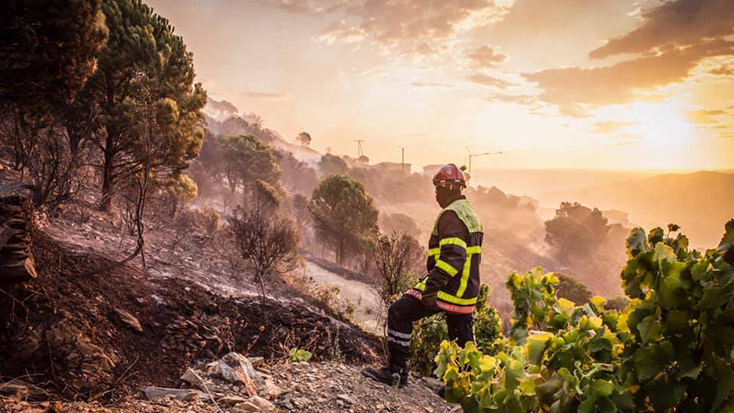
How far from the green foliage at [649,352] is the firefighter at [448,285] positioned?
1958mm

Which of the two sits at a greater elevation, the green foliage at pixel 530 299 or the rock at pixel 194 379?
the green foliage at pixel 530 299

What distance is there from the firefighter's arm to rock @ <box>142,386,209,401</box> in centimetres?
224

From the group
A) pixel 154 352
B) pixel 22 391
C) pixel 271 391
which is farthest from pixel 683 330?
pixel 154 352

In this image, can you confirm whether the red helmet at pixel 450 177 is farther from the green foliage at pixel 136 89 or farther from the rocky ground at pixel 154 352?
the green foliage at pixel 136 89

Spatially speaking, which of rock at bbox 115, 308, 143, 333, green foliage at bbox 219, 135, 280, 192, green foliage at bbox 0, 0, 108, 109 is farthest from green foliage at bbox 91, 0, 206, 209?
green foliage at bbox 219, 135, 280, 192

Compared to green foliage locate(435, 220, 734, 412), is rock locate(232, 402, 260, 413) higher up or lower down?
lower down

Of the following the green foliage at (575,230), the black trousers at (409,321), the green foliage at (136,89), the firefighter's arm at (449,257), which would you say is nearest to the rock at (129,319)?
the black trousers at (409,321)

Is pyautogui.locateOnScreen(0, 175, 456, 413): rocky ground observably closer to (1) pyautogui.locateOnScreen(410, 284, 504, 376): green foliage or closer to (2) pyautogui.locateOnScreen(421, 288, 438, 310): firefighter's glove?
(1) pyautogui.locateOnScreen(410, 284, 504, 376): green foliage

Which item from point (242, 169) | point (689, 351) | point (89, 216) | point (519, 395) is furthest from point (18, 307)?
point (242, 169)

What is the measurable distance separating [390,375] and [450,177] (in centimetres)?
236

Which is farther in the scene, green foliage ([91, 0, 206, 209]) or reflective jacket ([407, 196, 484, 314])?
green foliage ([91, 0, 206, 209])

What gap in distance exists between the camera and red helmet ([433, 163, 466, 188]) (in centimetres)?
405

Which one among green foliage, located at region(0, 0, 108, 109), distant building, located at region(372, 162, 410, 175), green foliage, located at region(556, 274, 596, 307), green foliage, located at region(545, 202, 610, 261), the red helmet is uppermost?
distant building, located at region(372, 162, 410, 175)

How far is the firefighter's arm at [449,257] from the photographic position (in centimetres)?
360
